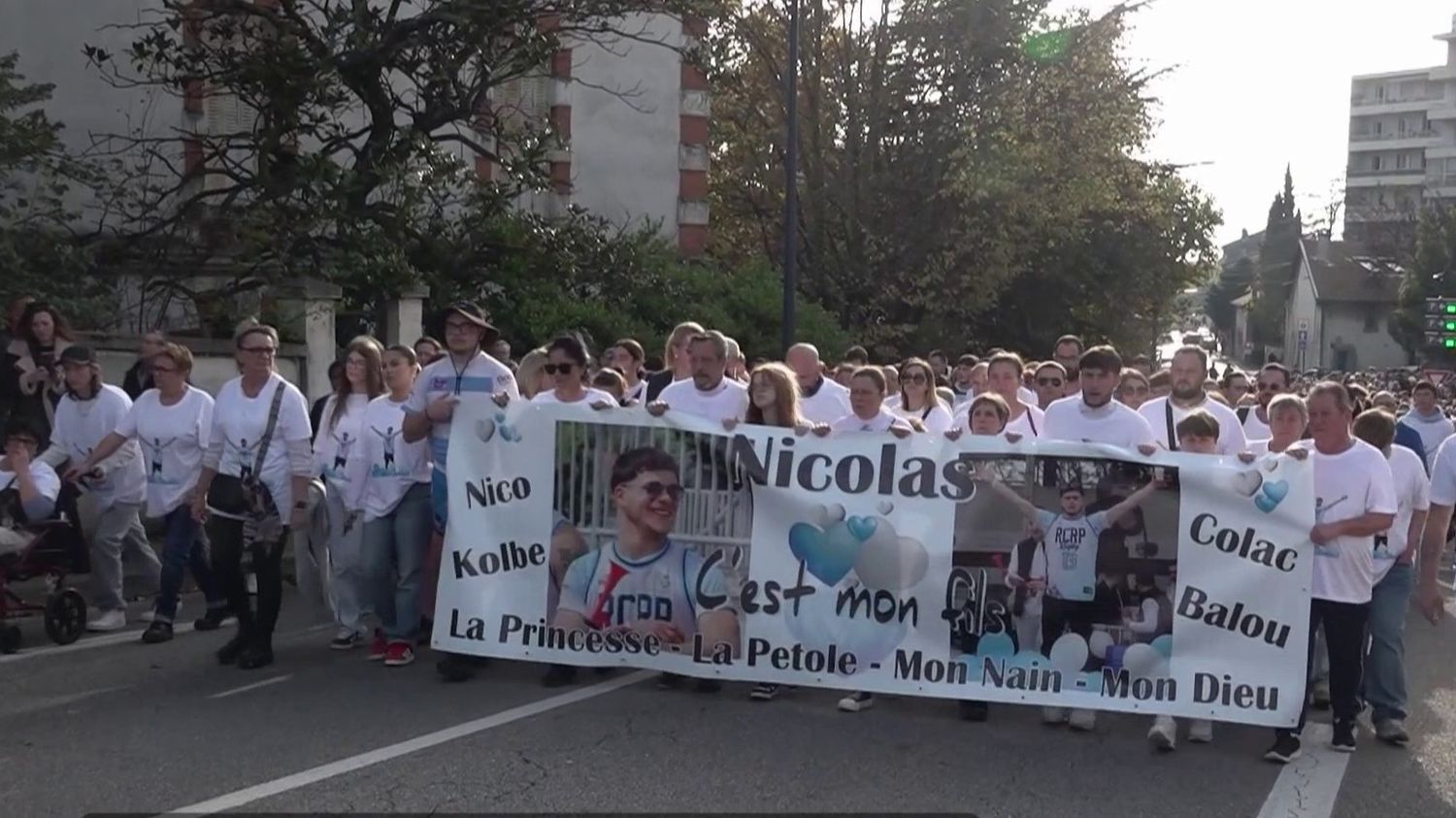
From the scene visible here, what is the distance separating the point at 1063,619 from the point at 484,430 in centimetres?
319

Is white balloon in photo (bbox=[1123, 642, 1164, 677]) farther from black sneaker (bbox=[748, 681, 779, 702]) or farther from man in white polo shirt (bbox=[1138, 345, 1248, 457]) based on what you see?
man in white polo shirt (bbox=[1138, 345, 1248, 457])

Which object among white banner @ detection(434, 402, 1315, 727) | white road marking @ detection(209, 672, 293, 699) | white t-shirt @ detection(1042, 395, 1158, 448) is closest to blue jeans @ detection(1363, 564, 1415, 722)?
white banner @ detection(434, 402, 1315, 727)

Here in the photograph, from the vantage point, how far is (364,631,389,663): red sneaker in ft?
31.1

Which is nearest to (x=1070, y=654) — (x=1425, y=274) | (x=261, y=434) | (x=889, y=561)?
(x=889, y=561)

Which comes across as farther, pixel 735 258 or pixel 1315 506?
pixel 735 258

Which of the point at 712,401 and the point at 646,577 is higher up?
the point at 712,401

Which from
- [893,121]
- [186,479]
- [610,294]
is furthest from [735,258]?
[186,479]

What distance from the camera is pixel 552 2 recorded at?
63.2 ft

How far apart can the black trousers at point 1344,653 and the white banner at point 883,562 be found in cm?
11

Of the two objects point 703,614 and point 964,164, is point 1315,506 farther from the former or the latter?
point 964,164

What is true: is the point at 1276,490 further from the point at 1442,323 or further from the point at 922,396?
the point at 1442,323

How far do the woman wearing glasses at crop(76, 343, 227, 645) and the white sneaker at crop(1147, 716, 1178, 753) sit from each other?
5637 millimetres

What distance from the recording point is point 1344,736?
7.98m

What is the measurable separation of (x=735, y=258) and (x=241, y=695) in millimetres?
28823
